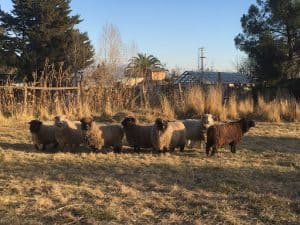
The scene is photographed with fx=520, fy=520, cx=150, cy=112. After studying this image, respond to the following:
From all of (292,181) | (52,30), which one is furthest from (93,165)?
(52,30)

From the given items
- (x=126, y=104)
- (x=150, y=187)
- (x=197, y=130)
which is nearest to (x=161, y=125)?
(x=197, y=130)

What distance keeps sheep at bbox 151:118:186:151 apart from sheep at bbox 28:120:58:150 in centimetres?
269

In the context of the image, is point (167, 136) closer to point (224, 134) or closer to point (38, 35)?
point (224, 134)

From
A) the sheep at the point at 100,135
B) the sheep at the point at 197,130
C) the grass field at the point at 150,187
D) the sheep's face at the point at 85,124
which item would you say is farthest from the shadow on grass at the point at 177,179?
the sheep at the point at 197,130

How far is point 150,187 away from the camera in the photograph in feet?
28.8

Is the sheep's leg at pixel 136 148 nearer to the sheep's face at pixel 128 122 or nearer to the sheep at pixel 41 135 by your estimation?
the sheep's face at pixel 128 122

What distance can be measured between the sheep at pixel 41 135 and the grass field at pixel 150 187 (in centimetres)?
47

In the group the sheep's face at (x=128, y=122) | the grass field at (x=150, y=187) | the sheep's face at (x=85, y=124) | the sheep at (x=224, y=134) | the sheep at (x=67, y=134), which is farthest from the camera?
the sheep's face at (x=128, y=122)

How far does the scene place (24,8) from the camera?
143 ft

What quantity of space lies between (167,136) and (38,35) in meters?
32.5

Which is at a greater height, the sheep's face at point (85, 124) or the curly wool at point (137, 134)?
the sheep's face at point (85, 124)

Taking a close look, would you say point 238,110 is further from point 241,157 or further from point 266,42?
point 241,157

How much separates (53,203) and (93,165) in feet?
10.7

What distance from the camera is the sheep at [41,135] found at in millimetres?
13414
